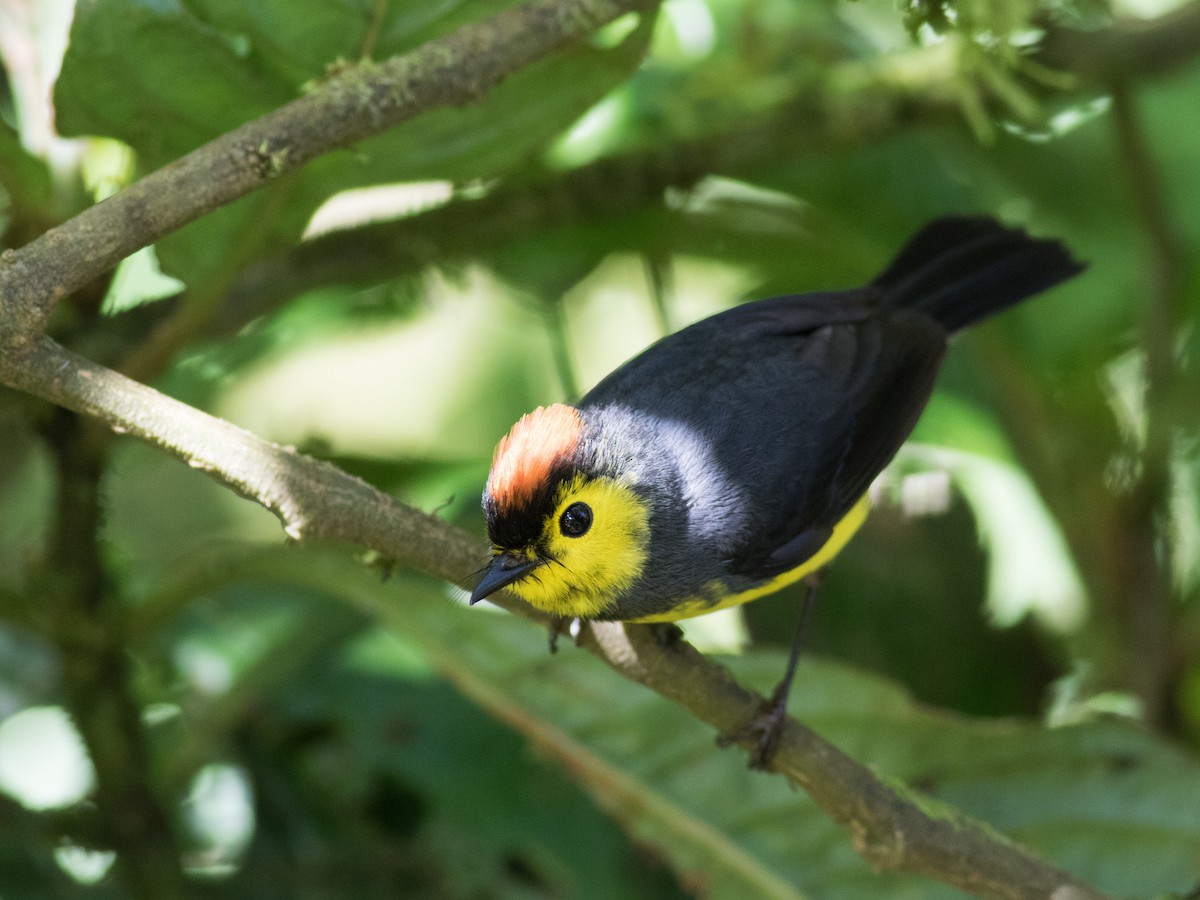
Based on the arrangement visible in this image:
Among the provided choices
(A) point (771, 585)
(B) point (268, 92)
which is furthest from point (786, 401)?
(B) point (268, 92)

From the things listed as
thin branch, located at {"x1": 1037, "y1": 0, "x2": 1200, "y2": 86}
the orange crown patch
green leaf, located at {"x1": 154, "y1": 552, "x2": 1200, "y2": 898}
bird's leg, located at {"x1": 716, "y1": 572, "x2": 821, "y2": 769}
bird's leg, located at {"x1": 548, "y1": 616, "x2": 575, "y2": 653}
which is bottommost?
green leaf, located at {"x1": 154, "y1": 552, "x2": 1200, "y2": 898}

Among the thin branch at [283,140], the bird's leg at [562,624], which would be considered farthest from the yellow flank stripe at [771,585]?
the thin branch at [283,140]

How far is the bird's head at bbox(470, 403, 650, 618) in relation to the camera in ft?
6.78

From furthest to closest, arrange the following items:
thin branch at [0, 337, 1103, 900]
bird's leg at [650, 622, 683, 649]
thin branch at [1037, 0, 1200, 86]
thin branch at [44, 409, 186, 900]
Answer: thin branch at [1037, 0, 1200, 86] < thin branch at [44, 409, 186, 900] < bird's leg at [650, 622, 683, 649] < thin branch at [0, 337, 1103, 900]

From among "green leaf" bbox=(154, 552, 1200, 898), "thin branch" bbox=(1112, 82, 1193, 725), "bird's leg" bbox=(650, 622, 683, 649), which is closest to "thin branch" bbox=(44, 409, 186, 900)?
"green leaf" bbox=(154, 552, 1200, 898)

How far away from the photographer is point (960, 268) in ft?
9.73

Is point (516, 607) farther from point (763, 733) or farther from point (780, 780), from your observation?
point (780, 780)

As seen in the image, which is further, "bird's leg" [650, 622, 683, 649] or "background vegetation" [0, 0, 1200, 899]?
"background vegetation" [0, 0, 1200, 899]

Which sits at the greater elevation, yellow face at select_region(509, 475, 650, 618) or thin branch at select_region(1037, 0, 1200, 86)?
thin branch at select_region(1037, 0, 1200, 86)

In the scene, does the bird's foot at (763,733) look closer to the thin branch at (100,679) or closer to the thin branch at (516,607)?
the thin branch at (516,607)

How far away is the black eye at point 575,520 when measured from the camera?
7.03ft

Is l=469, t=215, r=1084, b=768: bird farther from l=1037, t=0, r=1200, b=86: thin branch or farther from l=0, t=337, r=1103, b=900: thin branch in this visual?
l=1037, t=0, r=1200, b=86: thin branch

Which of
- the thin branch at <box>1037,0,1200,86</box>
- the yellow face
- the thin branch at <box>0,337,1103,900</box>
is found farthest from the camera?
the thin branch at <box>1037,0,1200,86</box>

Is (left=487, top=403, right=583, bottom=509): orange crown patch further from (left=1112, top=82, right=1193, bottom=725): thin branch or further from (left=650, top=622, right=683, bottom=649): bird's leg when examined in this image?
(left=1112, top=82, right=1193, bottom=725): thin branch
